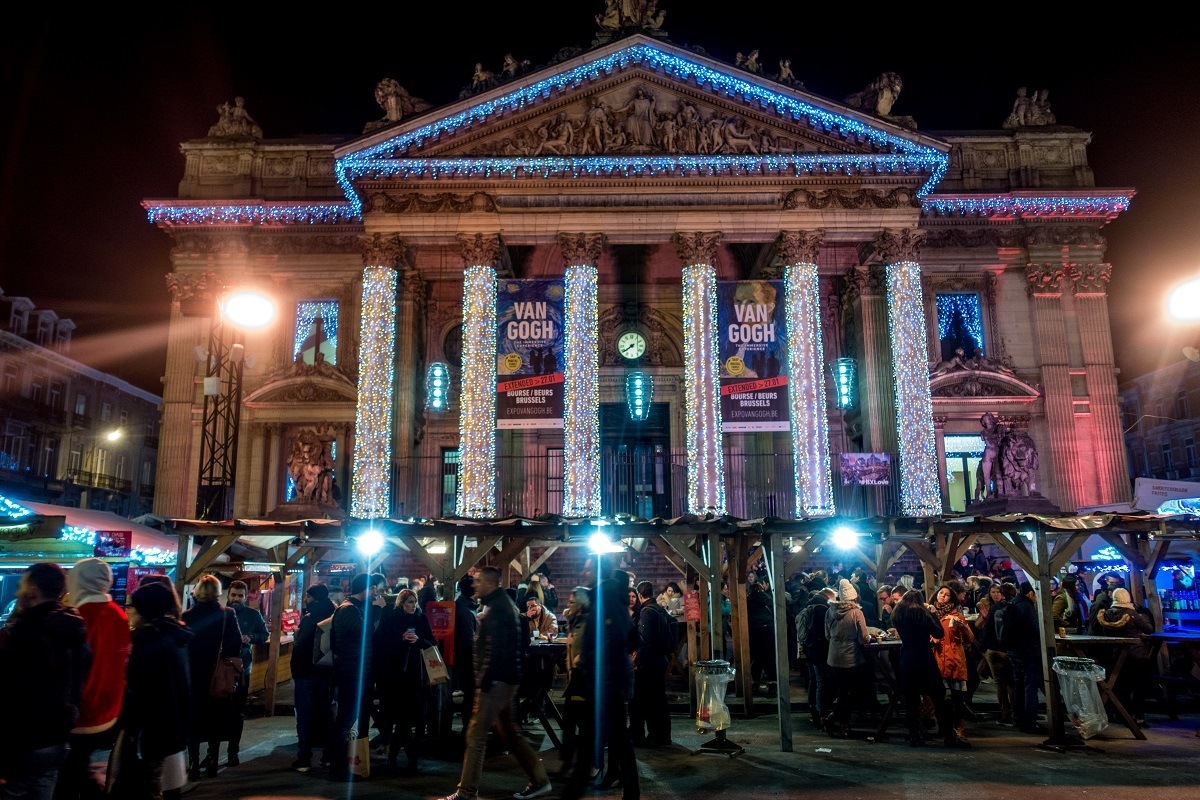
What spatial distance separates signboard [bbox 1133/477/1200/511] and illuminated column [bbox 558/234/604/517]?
52.8 ft

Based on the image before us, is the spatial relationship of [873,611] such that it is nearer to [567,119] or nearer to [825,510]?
[825,510]

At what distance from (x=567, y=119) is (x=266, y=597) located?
50.9 ft

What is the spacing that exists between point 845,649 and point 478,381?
14730 millimetres

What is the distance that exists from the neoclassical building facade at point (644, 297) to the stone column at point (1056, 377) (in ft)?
0.28

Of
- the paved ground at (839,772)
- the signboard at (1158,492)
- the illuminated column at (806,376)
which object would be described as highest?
the illuminated column at (806,376)

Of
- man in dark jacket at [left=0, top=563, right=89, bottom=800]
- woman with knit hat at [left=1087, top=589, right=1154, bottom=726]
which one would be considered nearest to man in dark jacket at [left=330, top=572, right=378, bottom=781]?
man in dark jacket at [left=0, top=563, right=89, bottom=800]

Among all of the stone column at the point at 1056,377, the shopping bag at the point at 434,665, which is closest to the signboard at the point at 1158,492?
the stone column at the point at 1056,377

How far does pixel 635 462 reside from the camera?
2775 centimetres

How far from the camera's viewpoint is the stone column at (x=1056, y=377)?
27766 mm

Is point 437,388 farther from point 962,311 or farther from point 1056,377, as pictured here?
point 1056,377

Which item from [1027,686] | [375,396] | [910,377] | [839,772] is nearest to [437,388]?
[375,396]

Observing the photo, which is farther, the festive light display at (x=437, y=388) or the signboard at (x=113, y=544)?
the festive light display at (x=437, y=388)

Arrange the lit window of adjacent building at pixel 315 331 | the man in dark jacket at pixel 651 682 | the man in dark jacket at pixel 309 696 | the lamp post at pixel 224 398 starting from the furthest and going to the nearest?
the lit window of adjacent building at pixel 315 331 < the lamp post at pixel 224 398 < the man in dark jacket at pixel 651 682 < the man in dark jacket at pixel 309 696

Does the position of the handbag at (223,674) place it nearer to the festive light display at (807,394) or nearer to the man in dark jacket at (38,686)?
the man in dark jacket at (38,686)
